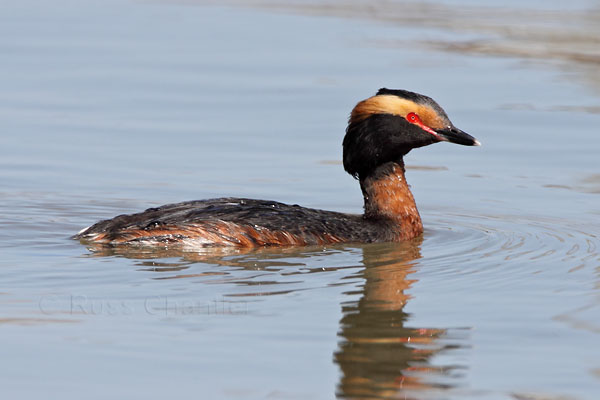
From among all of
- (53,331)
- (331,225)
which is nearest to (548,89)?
(331,225)

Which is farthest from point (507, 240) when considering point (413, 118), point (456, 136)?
point (413, 118)

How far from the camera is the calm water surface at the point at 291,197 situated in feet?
23.8

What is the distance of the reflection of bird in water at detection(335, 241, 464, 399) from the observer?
6.96 m

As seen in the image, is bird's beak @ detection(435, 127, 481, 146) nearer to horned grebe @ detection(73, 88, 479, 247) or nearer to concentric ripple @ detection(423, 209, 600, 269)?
horned grebe @ detection(73, 88, 479, 247)

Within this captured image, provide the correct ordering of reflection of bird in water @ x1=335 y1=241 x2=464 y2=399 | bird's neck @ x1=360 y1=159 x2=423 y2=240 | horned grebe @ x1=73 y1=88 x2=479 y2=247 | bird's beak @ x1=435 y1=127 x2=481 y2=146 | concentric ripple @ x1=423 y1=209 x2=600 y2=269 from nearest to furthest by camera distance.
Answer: reflection of bird in water @ x1=335 y1=241 x2=464 y2=399 → concentric ripple @ x1=423 y1=209 x2=600 y2=269 → horned grebe @ x1=73 y1=88 x2=479 y2=247 → bird's beak @ x1=435 y1=127 x2=481 y2=146 → bird's neck @ x1=360 y1=159 x2=423 y2=240

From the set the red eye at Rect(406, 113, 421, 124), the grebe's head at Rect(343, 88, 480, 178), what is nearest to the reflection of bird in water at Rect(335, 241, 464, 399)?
the grebe's head at Rect(343, 88, 480, 178)

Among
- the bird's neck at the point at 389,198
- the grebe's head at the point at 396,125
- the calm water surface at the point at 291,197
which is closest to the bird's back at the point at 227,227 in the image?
the calm water surface at the point at 291,197

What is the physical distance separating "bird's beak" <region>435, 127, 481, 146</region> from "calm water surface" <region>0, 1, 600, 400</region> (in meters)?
0.83

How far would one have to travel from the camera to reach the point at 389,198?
11172mm

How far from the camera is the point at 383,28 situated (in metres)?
22.1

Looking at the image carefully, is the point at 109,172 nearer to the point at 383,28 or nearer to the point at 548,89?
the point at 548,89

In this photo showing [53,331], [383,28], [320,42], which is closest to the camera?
[53,331]

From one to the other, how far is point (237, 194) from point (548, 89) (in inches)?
246

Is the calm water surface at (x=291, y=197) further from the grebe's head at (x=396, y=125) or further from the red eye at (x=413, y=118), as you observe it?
the red eye at (x=413, y=118)
